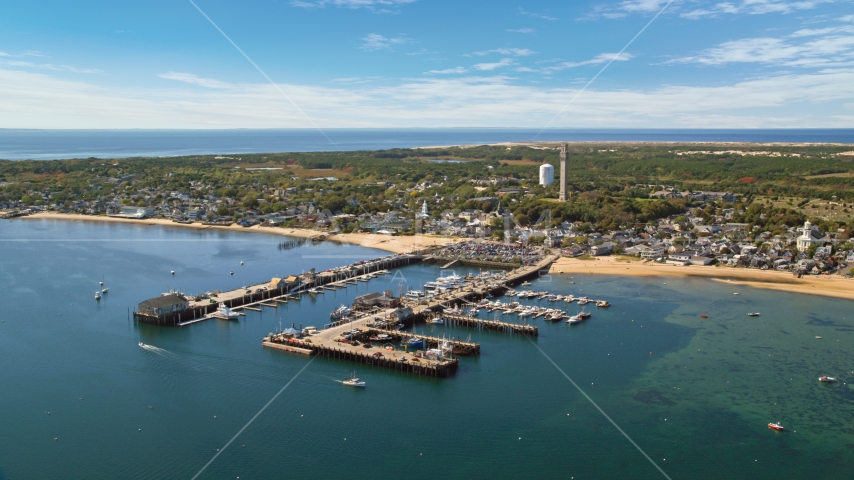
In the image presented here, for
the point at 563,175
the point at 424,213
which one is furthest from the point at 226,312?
the point at 563,175

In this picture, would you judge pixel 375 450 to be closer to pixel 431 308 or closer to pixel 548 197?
pixel 431 308

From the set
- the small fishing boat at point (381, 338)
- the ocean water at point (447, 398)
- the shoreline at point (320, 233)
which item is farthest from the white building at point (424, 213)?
the small fishing boat at point (381, 338)

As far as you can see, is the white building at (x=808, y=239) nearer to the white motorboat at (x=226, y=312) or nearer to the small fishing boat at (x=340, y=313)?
Result: the small fishing boat at (x=340, y=313)

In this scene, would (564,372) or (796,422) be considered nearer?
(796,422)

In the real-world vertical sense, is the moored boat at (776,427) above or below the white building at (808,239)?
below

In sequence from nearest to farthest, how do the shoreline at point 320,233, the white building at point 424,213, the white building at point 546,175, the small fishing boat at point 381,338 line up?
the small fishing boat at point 381,338 → the shoreline at point 320,233 → the white building at point 424,213 → the white building at point 546,175

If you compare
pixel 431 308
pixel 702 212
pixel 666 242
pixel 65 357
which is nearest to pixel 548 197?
pixel 702 212
